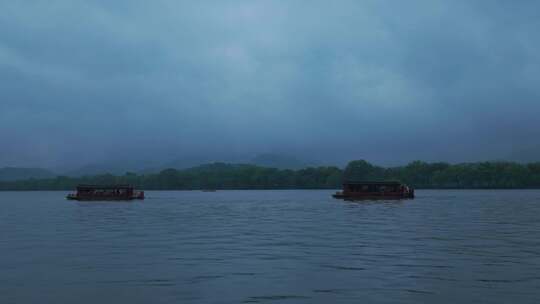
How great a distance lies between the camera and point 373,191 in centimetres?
13725

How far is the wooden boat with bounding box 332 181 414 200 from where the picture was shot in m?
135

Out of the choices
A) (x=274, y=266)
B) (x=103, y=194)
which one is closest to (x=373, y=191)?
(x=103, y=194)

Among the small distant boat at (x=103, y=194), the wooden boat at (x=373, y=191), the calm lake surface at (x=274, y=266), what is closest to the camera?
the calm lake surface at (x=274, y=266)

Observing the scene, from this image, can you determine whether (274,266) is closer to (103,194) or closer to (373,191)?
(373,191)

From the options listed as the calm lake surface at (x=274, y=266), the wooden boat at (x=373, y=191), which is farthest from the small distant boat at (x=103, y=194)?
the calm lake surface at (x=274, y=266)

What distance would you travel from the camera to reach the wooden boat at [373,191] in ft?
444

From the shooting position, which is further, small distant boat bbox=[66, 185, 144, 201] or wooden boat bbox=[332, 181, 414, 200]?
small distant boat bbox=[66, 185, 144, 201]

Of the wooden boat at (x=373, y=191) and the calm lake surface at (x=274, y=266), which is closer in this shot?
the calm lake surface at (x=274, y=266)

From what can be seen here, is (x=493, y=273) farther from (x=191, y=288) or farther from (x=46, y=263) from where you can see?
(x=46, y=263)

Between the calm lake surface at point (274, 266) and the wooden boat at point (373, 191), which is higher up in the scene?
the wooden boat at point (373, 191)

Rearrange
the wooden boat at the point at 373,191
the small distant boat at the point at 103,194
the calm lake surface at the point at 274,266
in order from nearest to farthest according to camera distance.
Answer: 1. the calm lake surface at the point at 274,266
2. the wooden boat at the point at 373,191
3. the small distant boat at the point at 103,194

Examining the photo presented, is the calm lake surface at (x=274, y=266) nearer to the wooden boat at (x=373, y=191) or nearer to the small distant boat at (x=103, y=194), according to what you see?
the wooden boat at (x=373, y=191)

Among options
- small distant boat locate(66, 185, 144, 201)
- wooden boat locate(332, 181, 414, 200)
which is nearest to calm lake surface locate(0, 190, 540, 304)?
wooden boat locate(332, 181, 414, 200)

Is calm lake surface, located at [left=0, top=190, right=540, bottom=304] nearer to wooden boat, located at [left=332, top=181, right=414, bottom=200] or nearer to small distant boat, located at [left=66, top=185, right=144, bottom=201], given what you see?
wooden boat, located at [left=332, top=181, right=414, bottom=200]
